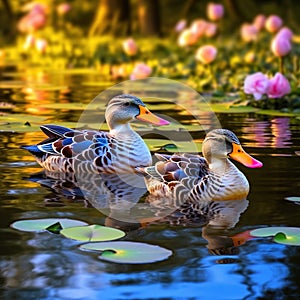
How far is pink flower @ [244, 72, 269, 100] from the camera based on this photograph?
10.0m

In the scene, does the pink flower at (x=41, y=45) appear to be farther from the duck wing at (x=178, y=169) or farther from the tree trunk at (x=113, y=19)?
the duck wing at (x=178, y=169)

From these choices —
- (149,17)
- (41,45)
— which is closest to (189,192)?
(41,45)

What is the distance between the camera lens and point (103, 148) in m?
6.70

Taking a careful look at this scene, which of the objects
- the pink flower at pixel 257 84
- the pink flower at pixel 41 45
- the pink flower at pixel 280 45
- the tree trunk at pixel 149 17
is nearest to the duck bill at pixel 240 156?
the pink flower at pixel 257 84

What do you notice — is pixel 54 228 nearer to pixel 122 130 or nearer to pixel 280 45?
pixel 122 130

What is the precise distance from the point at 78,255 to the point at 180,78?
423 inches

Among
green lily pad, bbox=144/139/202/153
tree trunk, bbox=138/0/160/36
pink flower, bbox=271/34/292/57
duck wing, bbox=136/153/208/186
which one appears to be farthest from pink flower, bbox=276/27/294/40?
tree trunk, bbox=138/0/160/36

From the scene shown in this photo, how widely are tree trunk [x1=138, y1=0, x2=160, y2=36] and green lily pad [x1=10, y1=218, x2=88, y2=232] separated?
1878cm

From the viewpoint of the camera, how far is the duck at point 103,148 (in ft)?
22.0

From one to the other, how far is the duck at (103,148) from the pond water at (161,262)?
234 mm

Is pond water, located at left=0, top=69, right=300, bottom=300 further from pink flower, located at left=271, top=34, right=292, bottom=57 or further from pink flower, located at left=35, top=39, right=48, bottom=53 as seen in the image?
pink flower, located at left=35, top=39, right=48, bottom=53

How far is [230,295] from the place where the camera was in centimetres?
398

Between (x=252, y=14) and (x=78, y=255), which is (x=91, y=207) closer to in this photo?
(x=78, y=255)

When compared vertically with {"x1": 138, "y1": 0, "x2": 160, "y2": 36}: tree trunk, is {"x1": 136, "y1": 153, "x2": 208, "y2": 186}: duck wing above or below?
below
